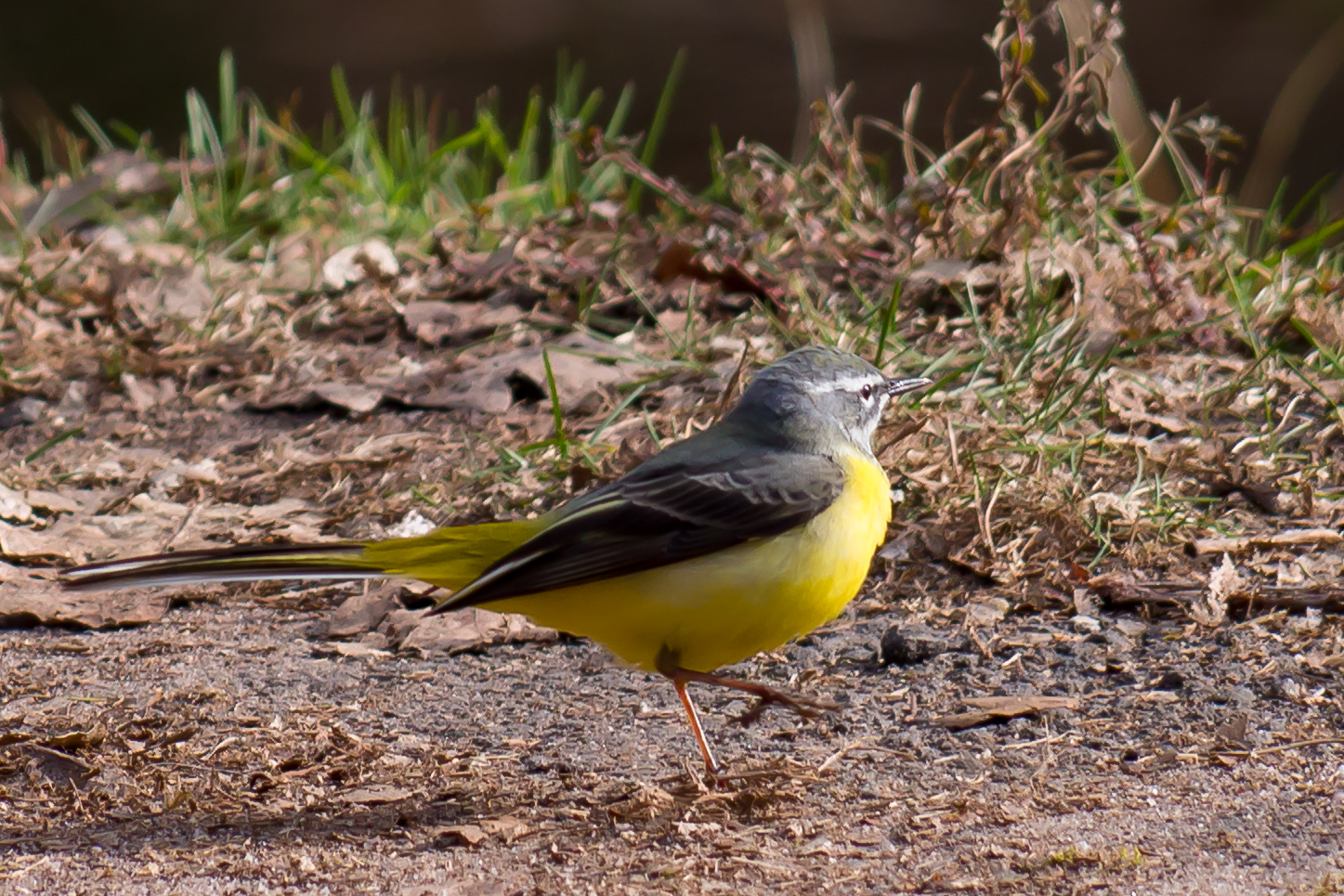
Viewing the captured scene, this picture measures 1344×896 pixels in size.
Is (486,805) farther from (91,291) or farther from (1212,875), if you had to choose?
(91,291)

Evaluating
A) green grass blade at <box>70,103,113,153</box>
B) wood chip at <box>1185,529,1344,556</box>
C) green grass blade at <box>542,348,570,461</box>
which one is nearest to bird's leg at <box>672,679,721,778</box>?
green grass blade at <box>542,348,570,461</box>

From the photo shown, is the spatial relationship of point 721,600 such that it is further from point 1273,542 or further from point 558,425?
point 1273,542

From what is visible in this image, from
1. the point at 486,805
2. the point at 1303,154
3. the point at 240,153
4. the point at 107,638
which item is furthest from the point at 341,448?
the point at 1303,154

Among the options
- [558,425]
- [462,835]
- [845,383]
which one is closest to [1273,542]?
[845,383]

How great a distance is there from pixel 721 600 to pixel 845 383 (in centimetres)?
94

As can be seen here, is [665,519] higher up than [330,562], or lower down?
higher up

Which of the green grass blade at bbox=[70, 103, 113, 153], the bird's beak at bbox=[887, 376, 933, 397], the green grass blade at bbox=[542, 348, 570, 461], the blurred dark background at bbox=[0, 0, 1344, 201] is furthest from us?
the blurred dark background at bbox=[0, 0, 1344, 201]

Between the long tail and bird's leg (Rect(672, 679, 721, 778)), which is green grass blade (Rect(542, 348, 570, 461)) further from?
bird's leg (Rect(672, 679, 721, 778))

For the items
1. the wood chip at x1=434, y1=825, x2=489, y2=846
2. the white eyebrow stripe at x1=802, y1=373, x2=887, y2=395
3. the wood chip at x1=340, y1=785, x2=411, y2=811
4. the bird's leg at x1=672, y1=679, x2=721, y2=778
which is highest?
the white eyebrow stripe at x1=802, y1=373, x2=887, y2=395

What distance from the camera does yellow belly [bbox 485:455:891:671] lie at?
11.7ft

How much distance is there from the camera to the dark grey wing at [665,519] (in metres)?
3.49

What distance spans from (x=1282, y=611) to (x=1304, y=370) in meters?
1.52

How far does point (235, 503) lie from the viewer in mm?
5434

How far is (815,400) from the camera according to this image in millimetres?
4148
